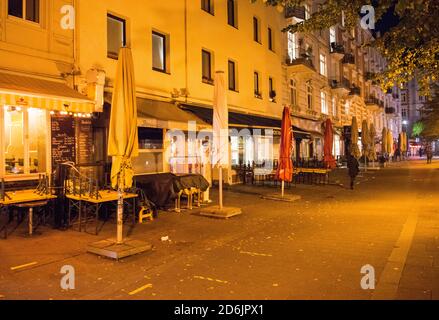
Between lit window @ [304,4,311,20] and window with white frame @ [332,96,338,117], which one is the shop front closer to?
lit window @ [304,4,311,20]

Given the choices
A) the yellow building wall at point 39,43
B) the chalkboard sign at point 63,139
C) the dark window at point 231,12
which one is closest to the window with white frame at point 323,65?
the dark window at point 231,12

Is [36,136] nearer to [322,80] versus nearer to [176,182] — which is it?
[176,182]

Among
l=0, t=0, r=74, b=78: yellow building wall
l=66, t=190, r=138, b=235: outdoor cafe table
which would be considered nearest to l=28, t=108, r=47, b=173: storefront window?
l=0, t=0, r=74, b=78: yellow building wall

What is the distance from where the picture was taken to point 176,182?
10688 millimetres

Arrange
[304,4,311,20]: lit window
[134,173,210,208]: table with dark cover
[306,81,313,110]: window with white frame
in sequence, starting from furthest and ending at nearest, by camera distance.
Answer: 1. [306,81,313,110]: window with white frame
2. [304,4,311,20]: lit window
3. [134,173,210,208]: table with dark cover

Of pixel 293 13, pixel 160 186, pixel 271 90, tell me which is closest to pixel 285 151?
pixel 160 186

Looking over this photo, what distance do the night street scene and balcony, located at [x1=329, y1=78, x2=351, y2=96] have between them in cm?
1414

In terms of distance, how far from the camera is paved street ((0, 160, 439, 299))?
5066 millimetres

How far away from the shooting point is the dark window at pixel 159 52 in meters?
14.6

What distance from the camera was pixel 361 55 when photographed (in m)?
44.2

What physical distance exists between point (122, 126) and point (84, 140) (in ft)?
15.6

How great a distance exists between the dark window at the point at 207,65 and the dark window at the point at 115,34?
4.78 m

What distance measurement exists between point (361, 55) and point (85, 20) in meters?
38.6

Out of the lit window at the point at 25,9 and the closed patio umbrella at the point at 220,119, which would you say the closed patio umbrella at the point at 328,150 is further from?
the lit window at the point at 25,9
